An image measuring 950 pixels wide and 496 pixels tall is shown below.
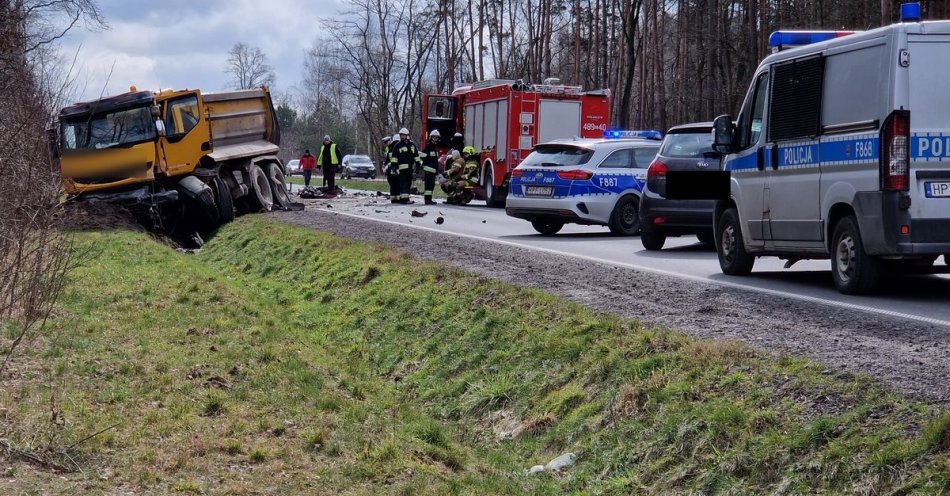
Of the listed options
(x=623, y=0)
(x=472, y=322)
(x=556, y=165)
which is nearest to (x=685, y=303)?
(x=472, y=322)

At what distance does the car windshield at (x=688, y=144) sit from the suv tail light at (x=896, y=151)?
258 inches

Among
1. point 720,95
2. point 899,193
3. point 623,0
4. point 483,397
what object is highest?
point 623,0

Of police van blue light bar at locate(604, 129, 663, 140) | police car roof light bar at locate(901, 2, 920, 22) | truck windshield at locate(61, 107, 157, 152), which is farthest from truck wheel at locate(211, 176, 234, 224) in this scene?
police car roof light bar at locate(901, 2, 920, 22)

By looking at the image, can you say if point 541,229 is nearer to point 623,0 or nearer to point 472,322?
point 472,322

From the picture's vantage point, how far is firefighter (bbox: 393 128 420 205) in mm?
29047

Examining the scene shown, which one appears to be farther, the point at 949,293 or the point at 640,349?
the point at 949,293

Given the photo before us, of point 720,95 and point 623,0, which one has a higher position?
point 623,0

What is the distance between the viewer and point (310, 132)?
119125 mm

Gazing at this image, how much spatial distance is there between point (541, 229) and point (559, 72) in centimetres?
4246

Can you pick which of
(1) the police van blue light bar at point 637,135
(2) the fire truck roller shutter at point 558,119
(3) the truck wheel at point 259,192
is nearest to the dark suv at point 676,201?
(1) the police van blue light bar at point 637,135

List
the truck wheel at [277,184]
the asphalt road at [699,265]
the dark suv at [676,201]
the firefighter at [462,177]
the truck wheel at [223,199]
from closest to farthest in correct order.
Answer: the asphalt road at [699,265] → the dark suv at [676,201] → the truck wheel at [223,199] → the truck wheel at [277,184] → the firefighter at [462,177]

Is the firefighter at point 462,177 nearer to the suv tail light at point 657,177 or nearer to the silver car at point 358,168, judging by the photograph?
the suv tail light at point 657,177

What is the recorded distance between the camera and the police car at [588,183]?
18.1 metres

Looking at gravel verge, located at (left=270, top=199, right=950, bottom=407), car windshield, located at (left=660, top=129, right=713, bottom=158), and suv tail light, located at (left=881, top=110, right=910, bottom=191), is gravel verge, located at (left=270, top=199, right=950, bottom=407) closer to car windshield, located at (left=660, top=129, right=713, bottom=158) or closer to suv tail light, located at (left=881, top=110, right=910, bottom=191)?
suv tail light, located at (left=881, top=110, right=910, bottom=191)
